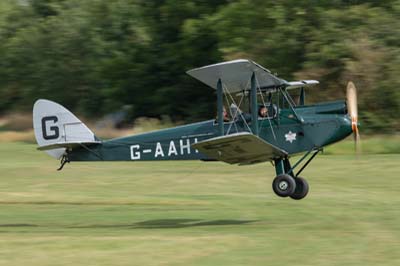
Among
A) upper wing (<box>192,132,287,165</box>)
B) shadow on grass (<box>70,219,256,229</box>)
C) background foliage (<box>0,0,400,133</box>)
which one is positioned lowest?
shadow on grass (<box>70,219,256,229</box>)

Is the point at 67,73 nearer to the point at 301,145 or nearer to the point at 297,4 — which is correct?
the point at 297,4

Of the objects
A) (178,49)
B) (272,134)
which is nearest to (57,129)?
(272,134)

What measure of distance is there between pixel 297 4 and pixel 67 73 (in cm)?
2693

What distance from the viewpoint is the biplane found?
666 inches

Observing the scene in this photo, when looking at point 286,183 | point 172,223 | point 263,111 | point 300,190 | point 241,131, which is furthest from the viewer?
point 172,223

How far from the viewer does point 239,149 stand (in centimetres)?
1675

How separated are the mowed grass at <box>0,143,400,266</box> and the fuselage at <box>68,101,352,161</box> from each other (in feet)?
4.91

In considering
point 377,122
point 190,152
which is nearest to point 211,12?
point 377,122

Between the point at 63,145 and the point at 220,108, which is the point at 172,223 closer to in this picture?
the point at 63,145

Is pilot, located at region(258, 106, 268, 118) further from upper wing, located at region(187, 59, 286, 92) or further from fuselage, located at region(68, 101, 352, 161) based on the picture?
upper wing, located at region(187, 59, 286, 92)

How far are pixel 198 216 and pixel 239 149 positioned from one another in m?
3.20

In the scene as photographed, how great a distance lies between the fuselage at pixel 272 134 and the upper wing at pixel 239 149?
1.49 ft

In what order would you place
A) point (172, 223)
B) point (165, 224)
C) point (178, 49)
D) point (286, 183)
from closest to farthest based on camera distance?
point (286, 183), point (165, 224), point (172, 223), point (178, 49)

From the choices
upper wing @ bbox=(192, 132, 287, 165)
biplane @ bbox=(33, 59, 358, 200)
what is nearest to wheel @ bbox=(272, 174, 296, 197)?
biplane @ bbox=(33, 59, 358, 200)
